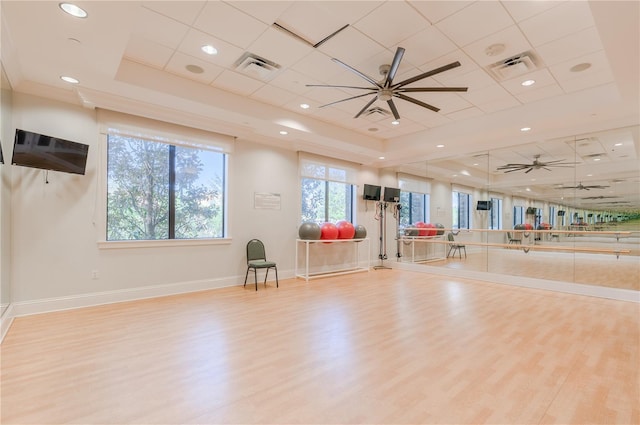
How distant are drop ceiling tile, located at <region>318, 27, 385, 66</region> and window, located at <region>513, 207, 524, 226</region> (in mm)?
4793

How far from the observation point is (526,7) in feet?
9.71

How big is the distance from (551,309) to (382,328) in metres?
2.79

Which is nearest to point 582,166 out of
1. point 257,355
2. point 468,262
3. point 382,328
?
point 468,262

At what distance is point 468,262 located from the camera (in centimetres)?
733

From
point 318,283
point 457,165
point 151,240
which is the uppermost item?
point 457,165

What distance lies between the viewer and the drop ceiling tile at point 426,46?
3.44 m

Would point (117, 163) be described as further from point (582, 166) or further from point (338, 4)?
point (582, 166)

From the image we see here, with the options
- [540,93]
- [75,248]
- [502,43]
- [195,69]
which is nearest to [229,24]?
[195,69]

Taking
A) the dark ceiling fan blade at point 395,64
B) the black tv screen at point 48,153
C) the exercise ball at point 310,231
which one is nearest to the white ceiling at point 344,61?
the dark ceiling fan blade at point 395,64

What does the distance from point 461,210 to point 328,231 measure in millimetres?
3334

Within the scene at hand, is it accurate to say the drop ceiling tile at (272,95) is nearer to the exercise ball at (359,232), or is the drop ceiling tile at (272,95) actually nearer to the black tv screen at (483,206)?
the exercise ball at (359,232)

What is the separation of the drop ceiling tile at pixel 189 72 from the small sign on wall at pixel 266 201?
2.50 metres

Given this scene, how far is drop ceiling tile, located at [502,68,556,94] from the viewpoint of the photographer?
4.23 m

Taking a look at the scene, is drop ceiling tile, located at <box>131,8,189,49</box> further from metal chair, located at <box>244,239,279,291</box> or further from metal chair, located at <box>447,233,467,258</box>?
metal chair, located at <box>447,233,467,258</box>
